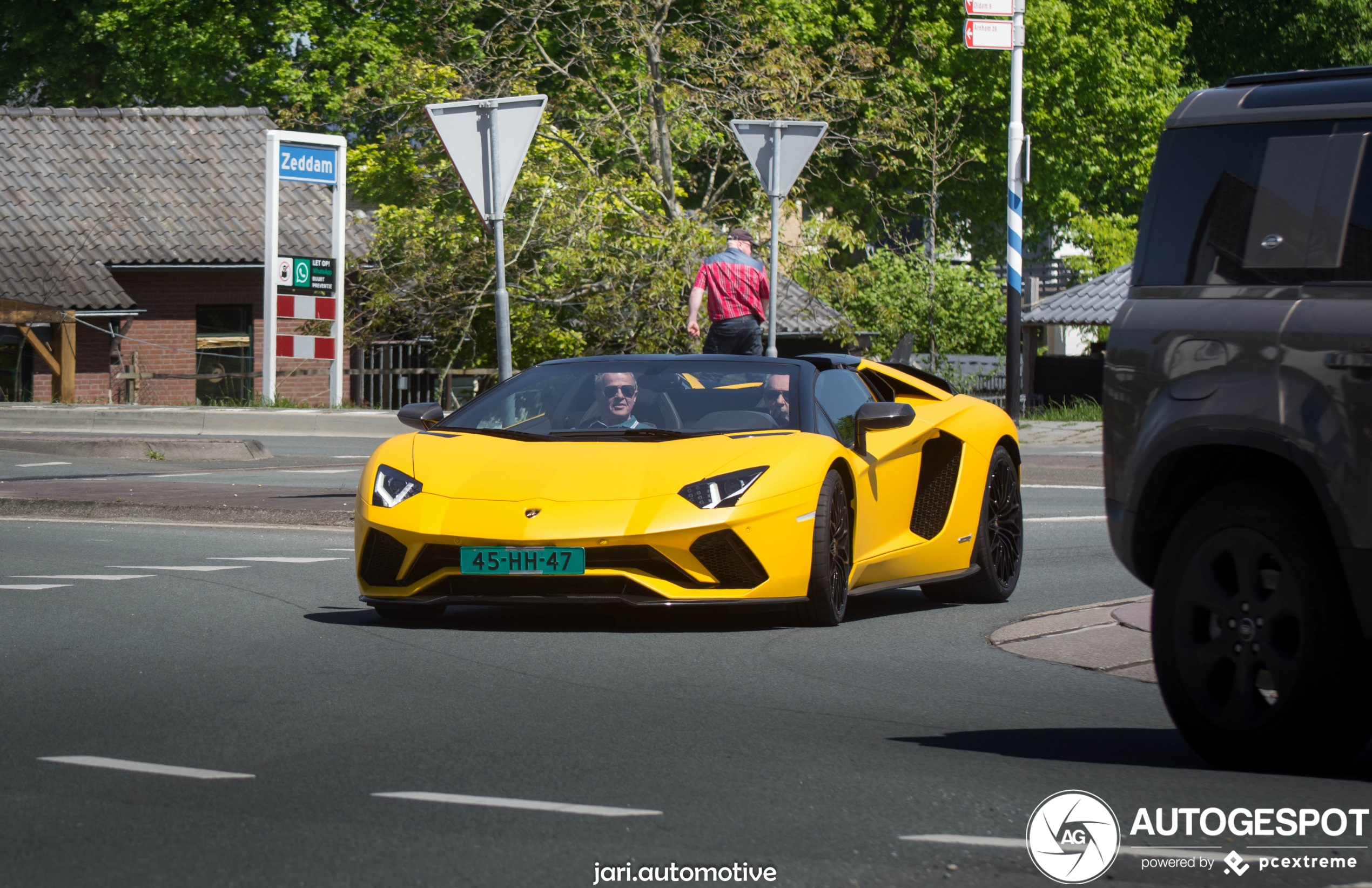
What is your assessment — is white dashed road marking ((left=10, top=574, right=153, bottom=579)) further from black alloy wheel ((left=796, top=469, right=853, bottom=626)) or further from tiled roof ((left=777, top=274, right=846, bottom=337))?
tiled roof ((left=777, top=274, right=846, bottom=337))

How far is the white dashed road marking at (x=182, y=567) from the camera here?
1084 cm

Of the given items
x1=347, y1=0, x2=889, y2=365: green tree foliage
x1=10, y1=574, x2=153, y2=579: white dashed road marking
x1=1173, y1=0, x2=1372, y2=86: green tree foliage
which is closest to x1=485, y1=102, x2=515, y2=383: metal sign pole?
x1=10, y1=574, x2=153, y2=579: white dashed road marking

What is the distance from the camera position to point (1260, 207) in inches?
215

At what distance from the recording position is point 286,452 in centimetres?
2119

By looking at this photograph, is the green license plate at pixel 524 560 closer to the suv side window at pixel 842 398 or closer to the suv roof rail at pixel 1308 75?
the suv side window at pixel 842 398

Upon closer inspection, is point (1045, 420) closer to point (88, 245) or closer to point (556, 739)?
point (88, 245)

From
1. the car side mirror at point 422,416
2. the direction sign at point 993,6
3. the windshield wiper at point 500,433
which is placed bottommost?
the windshield wiper at point 500,433

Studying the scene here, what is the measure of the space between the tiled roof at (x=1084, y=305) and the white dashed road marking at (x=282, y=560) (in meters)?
31.1

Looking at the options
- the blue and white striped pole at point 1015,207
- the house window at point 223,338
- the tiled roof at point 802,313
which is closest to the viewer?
the blue and white striped pole at point 1015,207

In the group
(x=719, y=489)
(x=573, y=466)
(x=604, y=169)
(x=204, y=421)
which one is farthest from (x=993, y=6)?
(x=719, y=489)

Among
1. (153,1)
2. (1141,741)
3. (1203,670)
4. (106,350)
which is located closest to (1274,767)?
(1203,670)

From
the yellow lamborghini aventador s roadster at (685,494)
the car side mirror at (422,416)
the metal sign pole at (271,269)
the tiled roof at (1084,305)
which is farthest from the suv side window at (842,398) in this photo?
the tiled roof at (1084,305)

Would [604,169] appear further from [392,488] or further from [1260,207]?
[1260,207]

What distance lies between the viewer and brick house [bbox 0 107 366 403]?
3634 centimetres
